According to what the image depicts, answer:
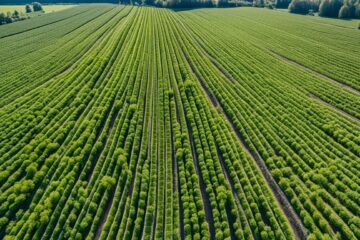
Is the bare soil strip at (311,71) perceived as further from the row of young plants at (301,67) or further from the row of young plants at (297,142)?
the row of young plants at (297,142)

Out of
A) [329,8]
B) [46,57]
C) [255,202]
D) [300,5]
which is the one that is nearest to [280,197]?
[255,202]

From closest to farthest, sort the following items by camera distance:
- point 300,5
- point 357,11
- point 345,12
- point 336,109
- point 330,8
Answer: point 336,109 → point 357,11 → point 345,12 → point 330,8 → point 300,5

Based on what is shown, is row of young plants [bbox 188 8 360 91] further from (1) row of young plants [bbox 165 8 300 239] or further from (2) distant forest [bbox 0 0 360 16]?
(1) row of young plants [bbox 165 8 300 239]

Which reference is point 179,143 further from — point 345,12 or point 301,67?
point 345,12

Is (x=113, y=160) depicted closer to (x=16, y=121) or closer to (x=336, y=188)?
(x=16, y=121)

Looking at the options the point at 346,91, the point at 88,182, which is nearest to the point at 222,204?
the point at 88,182

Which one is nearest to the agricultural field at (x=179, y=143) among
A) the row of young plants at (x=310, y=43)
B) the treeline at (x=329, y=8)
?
the row of young plants at (x=310, y=43)
